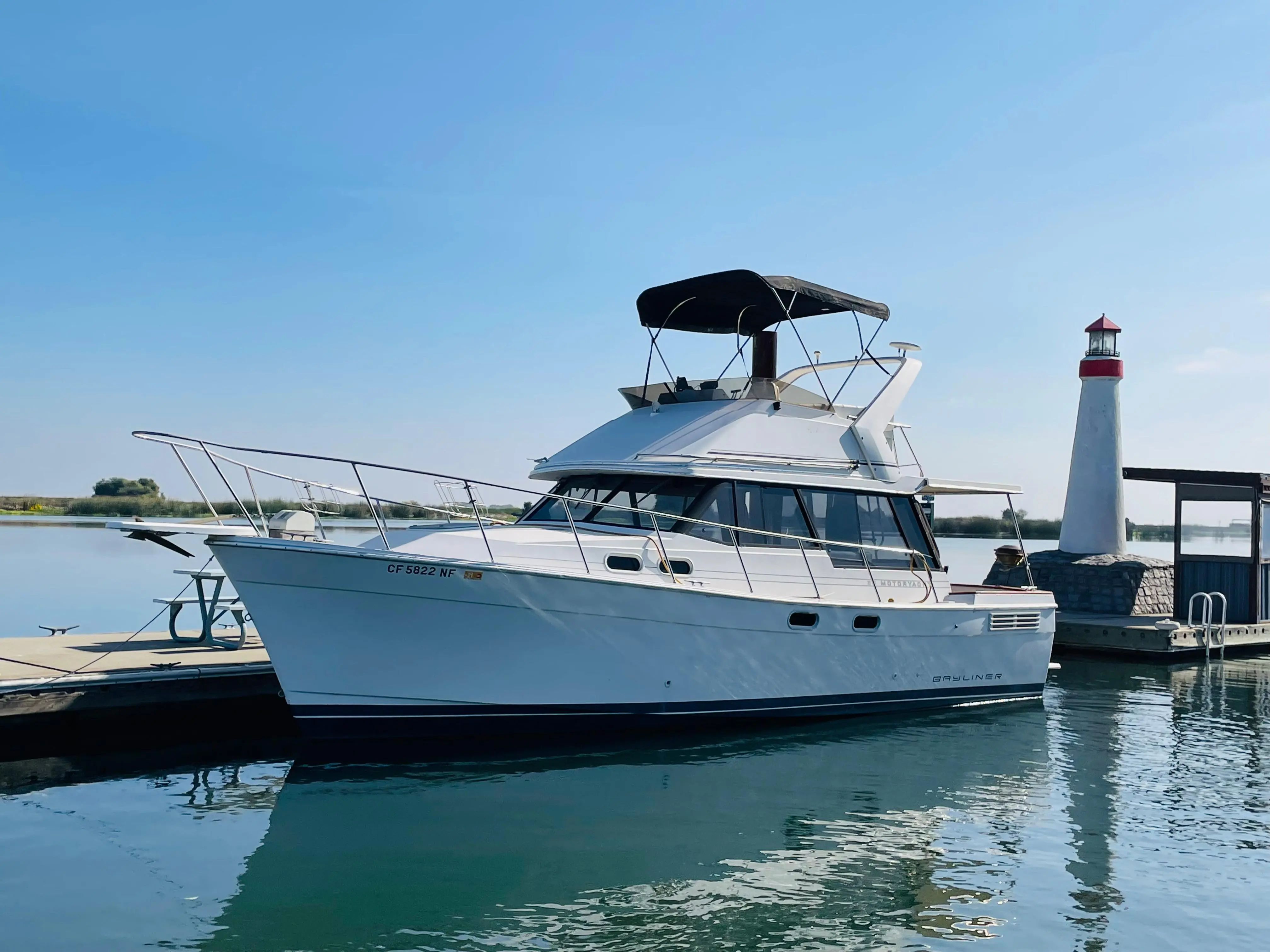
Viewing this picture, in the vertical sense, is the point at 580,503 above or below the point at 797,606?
above

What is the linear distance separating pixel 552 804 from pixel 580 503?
363 centimetres

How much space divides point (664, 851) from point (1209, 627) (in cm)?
1521

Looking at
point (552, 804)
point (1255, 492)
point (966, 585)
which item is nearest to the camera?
point (552, 804)

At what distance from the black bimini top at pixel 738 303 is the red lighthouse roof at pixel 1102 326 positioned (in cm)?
981

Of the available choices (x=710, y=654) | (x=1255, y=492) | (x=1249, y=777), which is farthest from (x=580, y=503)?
(x=1255, y=492)

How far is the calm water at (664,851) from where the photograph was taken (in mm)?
5820

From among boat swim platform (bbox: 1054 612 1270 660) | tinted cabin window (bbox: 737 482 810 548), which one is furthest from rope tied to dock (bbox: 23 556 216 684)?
boat swim platform (bbox: 1054 612 1270 660)

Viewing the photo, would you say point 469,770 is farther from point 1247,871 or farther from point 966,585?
point 966,585

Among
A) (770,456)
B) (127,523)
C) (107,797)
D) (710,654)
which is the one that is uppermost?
(770,456)

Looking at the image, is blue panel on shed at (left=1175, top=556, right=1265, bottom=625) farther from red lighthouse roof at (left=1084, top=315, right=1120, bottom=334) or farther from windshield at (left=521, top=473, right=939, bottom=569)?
windshield at (left=521, top=473, right=939, bottom=569)

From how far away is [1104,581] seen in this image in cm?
1988

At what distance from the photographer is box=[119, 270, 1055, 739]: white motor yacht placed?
884 cm

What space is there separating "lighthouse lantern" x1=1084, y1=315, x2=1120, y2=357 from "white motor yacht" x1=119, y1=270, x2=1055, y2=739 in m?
8.97

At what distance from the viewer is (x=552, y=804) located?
8.02 metres
